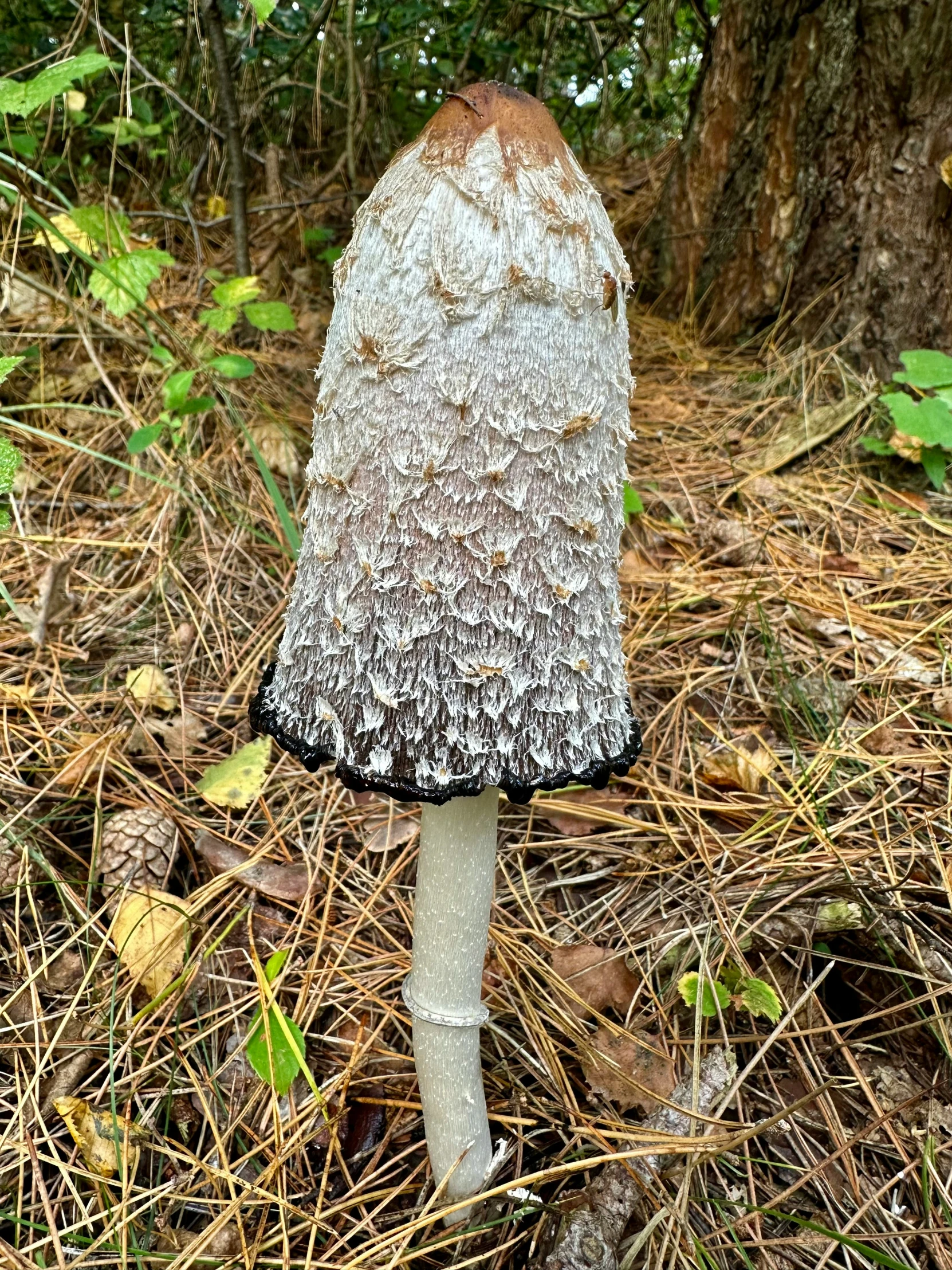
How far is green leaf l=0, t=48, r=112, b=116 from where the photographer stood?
2475 mm

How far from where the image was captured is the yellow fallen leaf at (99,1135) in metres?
1.89

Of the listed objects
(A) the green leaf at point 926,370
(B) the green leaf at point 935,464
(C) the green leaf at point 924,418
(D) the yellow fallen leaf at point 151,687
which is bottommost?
(D) the yellow fallen leaf at point 151,687

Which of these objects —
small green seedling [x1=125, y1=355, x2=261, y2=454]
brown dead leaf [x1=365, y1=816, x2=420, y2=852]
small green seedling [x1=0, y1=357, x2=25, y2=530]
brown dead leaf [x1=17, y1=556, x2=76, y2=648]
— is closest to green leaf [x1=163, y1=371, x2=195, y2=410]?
small green seedling [x1=125, y1=355, x2=261, y2=454]

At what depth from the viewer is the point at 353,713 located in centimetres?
151

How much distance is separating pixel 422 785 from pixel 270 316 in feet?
8.55

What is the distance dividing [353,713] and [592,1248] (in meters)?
1.23

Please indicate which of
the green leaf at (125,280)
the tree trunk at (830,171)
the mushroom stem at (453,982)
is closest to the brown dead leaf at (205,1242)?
the mushroom stem at (453,982)

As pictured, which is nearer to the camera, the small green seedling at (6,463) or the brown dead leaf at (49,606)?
the small green seedling at (6,463)

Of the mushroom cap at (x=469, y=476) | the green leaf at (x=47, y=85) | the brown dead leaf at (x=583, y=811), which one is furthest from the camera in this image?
the brown dead leaf at (x=583, y=811)

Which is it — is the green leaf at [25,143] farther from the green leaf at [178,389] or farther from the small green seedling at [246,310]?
the green leaf at [178,389]

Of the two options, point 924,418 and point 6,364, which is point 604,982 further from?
point 924,418

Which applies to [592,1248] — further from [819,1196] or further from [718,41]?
[718,41]

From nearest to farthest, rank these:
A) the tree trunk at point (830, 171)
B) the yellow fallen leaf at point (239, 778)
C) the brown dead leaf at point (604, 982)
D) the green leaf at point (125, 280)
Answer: the brown dead leaf at point (604, 982) → the yellow fallen leaf at point (239, 778) → the green leaf at point (125, 280) → the tree trunk at point (830, 171)

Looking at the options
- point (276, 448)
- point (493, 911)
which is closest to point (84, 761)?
point (493, 911)
